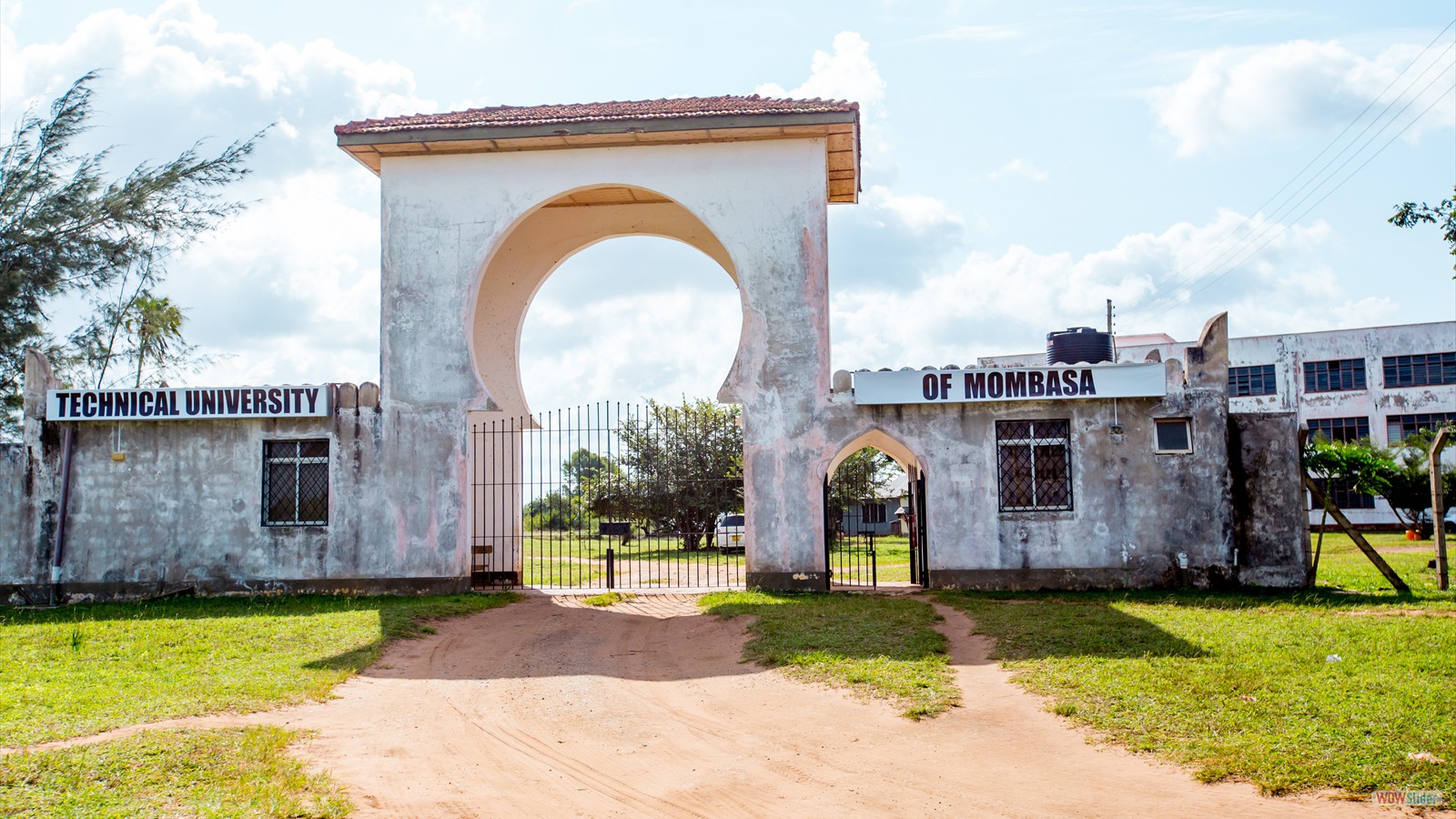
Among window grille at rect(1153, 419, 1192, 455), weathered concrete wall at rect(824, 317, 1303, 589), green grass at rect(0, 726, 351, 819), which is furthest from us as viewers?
window grille at rect(1153, 419, 1192, 455)

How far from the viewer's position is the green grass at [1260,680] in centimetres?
722

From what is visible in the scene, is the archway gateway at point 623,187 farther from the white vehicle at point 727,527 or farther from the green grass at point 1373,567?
the white vehicle at point 727,527

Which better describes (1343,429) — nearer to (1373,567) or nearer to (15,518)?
(1373,567)

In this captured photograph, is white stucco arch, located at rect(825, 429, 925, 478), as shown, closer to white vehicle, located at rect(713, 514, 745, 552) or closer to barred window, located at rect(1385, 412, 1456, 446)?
white vehicle, located at rect(713, 514, 745, 552)

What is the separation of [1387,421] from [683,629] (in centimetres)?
3969

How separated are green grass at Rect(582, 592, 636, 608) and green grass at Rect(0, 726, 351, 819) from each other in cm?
943

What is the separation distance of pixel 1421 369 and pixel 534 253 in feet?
124

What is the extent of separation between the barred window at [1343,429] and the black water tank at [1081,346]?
28.7 metres

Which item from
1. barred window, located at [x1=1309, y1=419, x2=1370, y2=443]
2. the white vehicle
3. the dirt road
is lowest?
the dirt road

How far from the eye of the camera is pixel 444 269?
61.3 feet

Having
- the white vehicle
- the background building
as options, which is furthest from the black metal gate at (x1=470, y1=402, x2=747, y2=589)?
the background building

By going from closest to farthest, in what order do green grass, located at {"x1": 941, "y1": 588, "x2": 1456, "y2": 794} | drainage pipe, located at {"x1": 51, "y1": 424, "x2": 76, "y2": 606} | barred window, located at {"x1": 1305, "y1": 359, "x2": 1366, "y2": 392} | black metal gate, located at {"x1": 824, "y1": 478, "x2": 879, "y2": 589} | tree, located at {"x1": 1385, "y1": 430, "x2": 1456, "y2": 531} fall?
green grass, located at {"x1": 941, "y1": 588, "x2": 1456, "y2": 794}
drainage pipe, located at {"x1": 51, "y1": 424, "x2": 76, "y2": 606}
black metal gate, located at {"x1": 824, "y1": 478, "x2": 879, "y2": 589}
tree, located at {"x1": 1385, "y1": 430, "x2": 1456, "y2": 531}
barred window, located at {"x1": 1305, "y1": 359, "x2": 1366, "y2": 392}

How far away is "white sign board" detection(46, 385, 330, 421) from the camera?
18375 millimetres

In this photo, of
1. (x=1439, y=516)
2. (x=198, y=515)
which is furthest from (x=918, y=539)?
(x=198, y=515)
